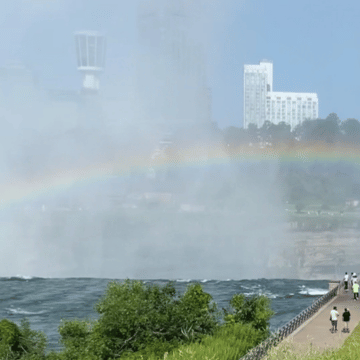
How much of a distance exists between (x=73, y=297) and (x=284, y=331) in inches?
4120

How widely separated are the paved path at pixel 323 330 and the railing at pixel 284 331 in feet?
0.93

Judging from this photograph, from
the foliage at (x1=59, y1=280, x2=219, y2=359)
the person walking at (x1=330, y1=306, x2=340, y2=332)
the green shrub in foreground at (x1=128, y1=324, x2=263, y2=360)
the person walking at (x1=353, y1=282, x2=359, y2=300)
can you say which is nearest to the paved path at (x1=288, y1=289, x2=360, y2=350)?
the person walking at (x1=330, y1=306, x2=340, y2=332)

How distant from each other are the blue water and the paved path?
36.5 meters

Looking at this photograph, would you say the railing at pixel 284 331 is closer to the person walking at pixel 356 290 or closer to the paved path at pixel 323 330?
the paved path at pixel 323 330

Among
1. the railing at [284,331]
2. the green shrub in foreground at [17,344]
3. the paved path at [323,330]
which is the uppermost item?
the railing at [284,331]

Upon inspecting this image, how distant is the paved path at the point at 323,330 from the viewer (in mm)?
28578

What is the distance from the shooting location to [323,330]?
32062mm

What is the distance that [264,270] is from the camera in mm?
187125

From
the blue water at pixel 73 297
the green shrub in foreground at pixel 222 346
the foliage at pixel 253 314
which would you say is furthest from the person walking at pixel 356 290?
the blue water at pixel 73 297

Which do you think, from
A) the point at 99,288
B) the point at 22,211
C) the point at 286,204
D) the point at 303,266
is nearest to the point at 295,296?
the point at 99,288

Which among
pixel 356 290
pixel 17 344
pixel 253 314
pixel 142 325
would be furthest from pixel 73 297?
pixel 142 325

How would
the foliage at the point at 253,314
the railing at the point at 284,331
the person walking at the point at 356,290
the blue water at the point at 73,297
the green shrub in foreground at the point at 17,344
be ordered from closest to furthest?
the railing at the point at 284,331 < the green shrub in foreground at the point at 17,344 < the foliage at the point at 253,314 < the person walking at the point at 356,290 < the blue water at the point at 73,297

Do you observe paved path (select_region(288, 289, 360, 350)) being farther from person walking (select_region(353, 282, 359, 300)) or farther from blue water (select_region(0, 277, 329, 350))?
blue water (select_region(0, 277, 329, 350))

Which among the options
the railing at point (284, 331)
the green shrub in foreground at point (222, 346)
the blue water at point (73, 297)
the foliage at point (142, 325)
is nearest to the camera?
the green shrub in foreground at point (222, 346)
